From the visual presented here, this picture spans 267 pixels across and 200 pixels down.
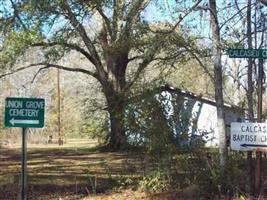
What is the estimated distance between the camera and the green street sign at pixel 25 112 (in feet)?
30.9

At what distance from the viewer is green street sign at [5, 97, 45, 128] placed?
9.42 metres

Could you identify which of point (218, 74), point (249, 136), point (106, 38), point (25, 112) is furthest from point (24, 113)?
point (106, 38)

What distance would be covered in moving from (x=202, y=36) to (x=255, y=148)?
4839mm

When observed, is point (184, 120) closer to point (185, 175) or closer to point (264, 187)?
point (185, 175)

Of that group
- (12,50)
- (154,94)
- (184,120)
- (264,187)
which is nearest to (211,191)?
(264,187)

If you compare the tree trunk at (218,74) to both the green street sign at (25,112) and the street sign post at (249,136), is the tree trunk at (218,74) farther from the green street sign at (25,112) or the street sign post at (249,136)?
the green street sign at (25,112)

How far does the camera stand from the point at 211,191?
34.1 feet

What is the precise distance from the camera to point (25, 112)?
31.1 feet

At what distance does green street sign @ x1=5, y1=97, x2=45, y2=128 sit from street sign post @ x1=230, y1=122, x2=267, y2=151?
319 centimetres

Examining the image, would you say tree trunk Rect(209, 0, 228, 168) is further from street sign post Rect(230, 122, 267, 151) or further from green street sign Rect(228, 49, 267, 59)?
green street sign Rect(228, 49, 267, 59)

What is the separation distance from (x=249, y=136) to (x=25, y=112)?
3697mm

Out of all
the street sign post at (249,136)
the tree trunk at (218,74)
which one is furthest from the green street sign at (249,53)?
the tree trunk at (218,74)

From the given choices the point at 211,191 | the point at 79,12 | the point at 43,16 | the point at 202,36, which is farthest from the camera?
the point at 43,16

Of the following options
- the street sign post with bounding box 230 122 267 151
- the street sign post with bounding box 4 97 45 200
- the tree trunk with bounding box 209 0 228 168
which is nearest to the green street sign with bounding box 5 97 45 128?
the street sign post with bounding box 4 97 45 200
